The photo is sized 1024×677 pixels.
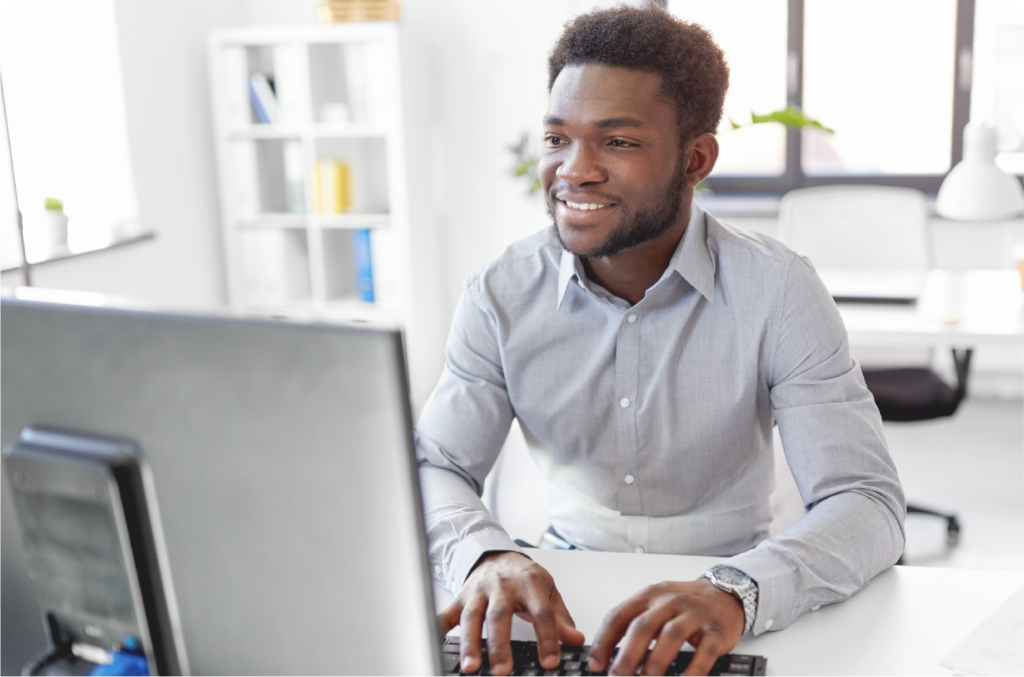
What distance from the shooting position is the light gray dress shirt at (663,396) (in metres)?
1.18

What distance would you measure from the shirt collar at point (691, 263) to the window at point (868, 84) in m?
2.84

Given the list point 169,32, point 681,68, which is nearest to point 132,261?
point 169,32

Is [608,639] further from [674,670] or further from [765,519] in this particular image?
[765,519]

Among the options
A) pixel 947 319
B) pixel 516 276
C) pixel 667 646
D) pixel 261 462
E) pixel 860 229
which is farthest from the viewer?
pixel 860 229

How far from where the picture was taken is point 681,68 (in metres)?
1.28

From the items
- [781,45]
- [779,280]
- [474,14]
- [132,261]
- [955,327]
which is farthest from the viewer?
[781,45]

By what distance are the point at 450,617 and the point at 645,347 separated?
0.51 m

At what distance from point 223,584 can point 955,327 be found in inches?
85.0

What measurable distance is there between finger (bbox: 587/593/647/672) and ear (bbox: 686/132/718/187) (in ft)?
2.25

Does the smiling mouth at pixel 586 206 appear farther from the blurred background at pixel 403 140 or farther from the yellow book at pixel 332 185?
the yellow book at pixel 332 185

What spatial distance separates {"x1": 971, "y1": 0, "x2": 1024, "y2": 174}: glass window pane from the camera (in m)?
3.90

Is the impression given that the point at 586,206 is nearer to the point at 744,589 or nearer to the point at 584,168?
the point at 584,168

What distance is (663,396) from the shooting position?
1261 mm

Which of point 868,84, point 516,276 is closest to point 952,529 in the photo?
point 516,276
